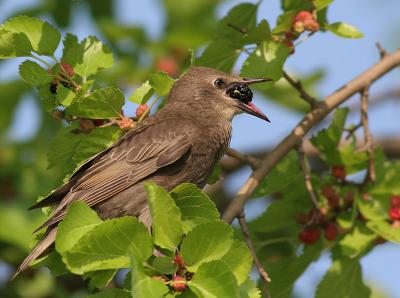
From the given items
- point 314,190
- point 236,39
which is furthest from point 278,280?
point 236,39

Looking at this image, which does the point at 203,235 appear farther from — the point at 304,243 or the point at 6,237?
the point at 6,237

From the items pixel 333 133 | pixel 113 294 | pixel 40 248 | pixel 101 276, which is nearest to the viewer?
pixel 113 294

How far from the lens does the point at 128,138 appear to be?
5.98 m

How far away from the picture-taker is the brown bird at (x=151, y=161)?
19.3ft

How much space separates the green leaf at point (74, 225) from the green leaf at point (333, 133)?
262 centimetres

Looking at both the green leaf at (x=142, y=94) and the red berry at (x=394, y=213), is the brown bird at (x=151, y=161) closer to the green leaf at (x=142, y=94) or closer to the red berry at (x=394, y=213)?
the green leaf at (x=142, y=94)

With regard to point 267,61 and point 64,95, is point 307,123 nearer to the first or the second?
point 267,61

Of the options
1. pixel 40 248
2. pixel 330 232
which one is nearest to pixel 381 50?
pixel 330 232

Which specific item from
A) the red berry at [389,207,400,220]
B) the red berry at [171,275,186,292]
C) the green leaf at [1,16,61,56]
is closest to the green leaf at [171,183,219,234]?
the red berry at [171,275,186,292]

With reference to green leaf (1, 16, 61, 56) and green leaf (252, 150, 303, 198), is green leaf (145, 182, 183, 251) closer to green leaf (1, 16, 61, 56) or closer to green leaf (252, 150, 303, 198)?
green leaf (1, 16, 61, 56)

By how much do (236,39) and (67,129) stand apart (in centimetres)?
140

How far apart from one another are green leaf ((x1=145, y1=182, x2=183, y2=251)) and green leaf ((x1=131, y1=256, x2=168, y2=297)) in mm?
178

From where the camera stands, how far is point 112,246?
14.1ft

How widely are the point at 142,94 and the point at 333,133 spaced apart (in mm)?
1683
